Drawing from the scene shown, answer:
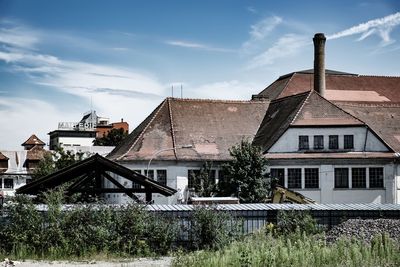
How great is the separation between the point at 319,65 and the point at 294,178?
14.4 meters

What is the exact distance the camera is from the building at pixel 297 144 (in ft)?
145

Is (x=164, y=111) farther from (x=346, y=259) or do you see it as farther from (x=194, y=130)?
(x=346, y=259)

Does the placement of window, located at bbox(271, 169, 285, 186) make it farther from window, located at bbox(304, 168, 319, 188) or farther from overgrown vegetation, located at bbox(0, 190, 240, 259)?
overgrown vegetation, located at bbox(0, 190, 240, 259)

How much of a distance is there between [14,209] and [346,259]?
10.2 m

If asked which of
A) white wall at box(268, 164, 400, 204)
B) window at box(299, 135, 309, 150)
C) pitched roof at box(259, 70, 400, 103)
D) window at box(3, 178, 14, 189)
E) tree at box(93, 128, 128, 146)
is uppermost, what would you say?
pitched roof at box(259, 70, 400, 103)

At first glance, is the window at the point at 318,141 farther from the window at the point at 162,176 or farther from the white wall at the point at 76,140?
the white wall at the point at 76,140

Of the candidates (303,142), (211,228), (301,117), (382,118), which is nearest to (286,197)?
(303,142)

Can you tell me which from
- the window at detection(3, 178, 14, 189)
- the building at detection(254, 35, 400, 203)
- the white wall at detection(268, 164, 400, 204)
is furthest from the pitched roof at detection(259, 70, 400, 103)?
the window at detection(3, 178, 14, 189)

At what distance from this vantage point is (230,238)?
20.4m

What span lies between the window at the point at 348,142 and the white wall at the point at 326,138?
0.69ft

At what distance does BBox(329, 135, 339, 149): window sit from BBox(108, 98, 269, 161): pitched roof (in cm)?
716

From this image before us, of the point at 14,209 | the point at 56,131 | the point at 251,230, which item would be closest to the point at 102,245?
the point at 14,209

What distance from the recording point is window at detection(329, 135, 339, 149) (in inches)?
1779

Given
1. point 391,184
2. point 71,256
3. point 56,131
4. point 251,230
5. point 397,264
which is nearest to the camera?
point 397,264
